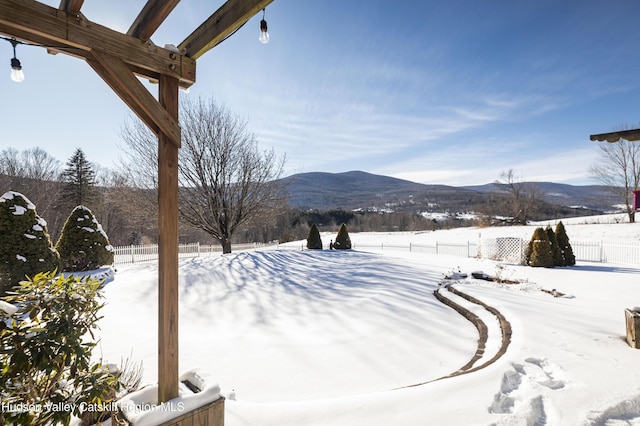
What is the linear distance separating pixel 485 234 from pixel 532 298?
66.0 feet

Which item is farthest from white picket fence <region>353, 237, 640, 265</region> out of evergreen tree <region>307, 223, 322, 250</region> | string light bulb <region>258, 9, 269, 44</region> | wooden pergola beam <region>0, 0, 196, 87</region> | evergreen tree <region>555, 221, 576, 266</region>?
wooden pergola beam <region>0, 0, 196, 87</region>

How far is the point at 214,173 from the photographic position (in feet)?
46.4

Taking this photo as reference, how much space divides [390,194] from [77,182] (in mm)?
97650

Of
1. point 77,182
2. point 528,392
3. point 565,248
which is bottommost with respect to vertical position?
point 528,392

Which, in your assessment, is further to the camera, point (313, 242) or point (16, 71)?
point (313, 242)

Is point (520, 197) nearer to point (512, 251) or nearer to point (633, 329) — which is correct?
point (512, 251)

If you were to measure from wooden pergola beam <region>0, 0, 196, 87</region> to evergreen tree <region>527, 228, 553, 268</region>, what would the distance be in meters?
14.1

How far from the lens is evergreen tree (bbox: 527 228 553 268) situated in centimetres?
1156

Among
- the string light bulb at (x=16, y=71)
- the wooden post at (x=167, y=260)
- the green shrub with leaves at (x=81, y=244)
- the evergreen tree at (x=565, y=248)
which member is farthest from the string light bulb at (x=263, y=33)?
the evergreen tree at (x=565, y=248)

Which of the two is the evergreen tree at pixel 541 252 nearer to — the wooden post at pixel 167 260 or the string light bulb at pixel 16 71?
the wooden post at pixel 167 260

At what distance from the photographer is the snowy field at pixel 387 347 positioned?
2449mm

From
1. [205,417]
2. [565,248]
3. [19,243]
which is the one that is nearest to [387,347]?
[205,417]

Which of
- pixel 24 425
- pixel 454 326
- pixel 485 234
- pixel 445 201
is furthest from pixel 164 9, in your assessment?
pixel 445 201

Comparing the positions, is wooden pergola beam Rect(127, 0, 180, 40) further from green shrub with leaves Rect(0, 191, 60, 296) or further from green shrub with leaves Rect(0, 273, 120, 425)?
green shrub with leaves Rect(0, 191, 60, 296)
